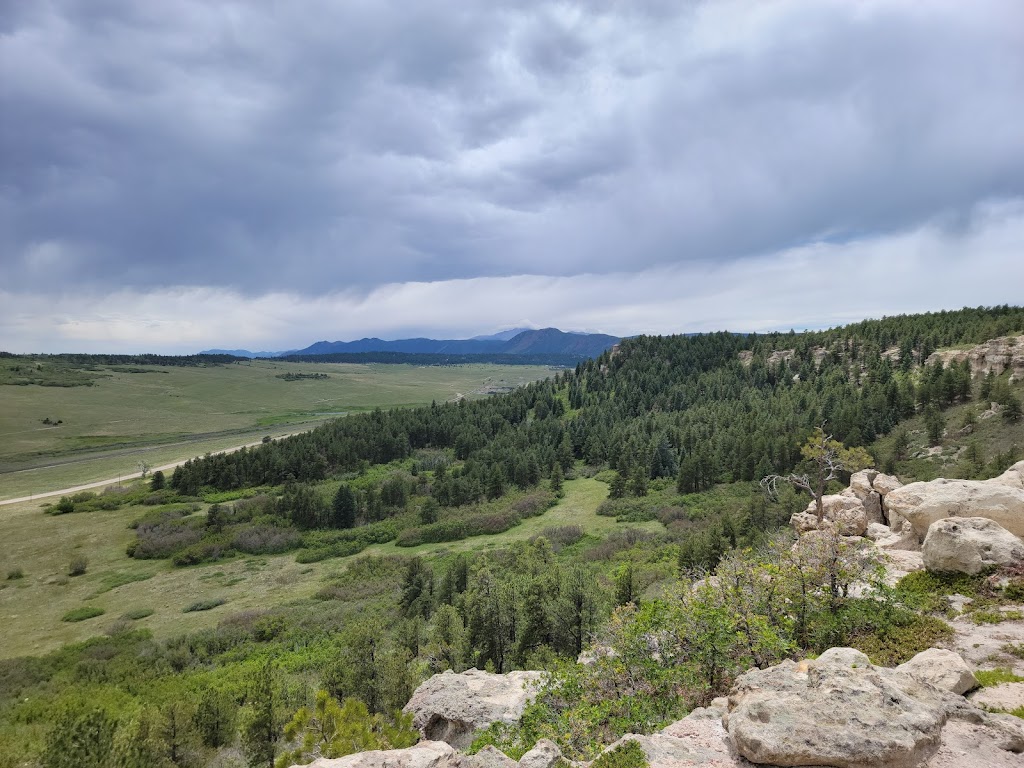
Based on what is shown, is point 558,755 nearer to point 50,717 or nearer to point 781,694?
point 781,694

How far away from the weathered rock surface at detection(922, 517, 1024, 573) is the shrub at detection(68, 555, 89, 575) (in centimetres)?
9390

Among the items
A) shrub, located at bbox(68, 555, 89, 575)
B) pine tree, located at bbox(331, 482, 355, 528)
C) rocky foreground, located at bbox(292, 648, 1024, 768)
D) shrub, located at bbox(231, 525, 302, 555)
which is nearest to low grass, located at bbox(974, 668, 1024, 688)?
rocky foreground, located at bbox(292, 648, 1024, 768)

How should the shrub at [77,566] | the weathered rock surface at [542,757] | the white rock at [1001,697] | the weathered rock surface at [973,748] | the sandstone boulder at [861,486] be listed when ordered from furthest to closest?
1. the shrub at [77,566]
2. the sandstone boulder at [861,486]
3. the white rock at [1001,697]
4. the weathered rock surface at [542,757]
5. the weathered rock surface at [973,748]

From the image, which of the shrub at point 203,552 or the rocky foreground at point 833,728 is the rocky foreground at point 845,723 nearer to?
the rocky foreground at point 833,728

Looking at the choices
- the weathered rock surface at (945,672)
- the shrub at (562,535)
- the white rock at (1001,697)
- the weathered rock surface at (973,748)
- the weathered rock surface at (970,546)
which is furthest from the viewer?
the shrub at (562,535)

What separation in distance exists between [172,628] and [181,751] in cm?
3533

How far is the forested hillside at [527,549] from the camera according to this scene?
1639 cm

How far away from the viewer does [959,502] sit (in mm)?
23172

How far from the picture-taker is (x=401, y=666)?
91.1 feet

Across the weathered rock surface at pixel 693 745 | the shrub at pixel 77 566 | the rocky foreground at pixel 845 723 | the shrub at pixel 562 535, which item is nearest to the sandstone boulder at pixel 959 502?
the rocky foreground at pixel 845 723

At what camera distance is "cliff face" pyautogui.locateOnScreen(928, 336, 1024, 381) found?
303 feet

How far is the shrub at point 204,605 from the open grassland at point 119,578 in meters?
0.28

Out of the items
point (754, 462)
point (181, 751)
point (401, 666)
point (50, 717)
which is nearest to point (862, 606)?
point (401, 666)

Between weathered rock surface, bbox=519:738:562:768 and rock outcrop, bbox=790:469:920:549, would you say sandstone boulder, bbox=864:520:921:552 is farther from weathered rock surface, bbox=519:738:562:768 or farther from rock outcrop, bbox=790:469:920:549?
weathered rock surface, bbox=519:738:562:768
